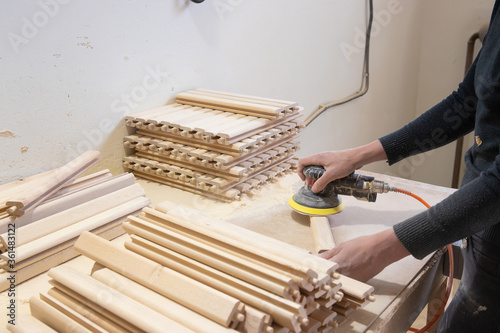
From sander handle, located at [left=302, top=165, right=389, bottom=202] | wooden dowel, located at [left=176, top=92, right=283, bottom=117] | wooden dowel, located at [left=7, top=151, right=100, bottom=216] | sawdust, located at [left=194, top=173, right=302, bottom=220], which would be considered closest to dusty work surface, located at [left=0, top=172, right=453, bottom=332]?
sawdust, located at [left=194, top=173, right=302, bottom=220]

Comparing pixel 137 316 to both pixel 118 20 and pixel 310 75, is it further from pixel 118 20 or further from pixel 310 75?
pixel 310 75

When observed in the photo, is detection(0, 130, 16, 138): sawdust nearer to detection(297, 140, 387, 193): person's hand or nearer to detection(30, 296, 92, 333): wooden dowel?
detection(30, 296, 92, 333): wooden dowel

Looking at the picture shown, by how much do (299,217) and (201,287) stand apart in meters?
0.73

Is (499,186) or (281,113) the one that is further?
(281,113)

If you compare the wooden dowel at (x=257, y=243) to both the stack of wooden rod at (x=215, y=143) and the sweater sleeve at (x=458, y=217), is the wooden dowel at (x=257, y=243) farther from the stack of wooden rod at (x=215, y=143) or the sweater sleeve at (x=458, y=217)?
the stack of wooden rod at (x=215, y=143)

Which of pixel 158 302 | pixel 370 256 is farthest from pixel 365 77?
pixel 158 302

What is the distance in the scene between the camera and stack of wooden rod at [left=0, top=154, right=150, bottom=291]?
1.19m

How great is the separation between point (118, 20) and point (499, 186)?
1481 mm

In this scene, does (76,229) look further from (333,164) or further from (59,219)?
(333,164)

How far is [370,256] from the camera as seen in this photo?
3.72 ft

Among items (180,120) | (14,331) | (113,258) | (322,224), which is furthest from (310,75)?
(14,331)

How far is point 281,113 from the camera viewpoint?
1.82 meters

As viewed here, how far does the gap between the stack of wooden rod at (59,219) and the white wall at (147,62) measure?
9.8 inches

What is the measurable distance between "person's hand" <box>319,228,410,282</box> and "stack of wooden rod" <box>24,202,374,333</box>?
0.27ft
